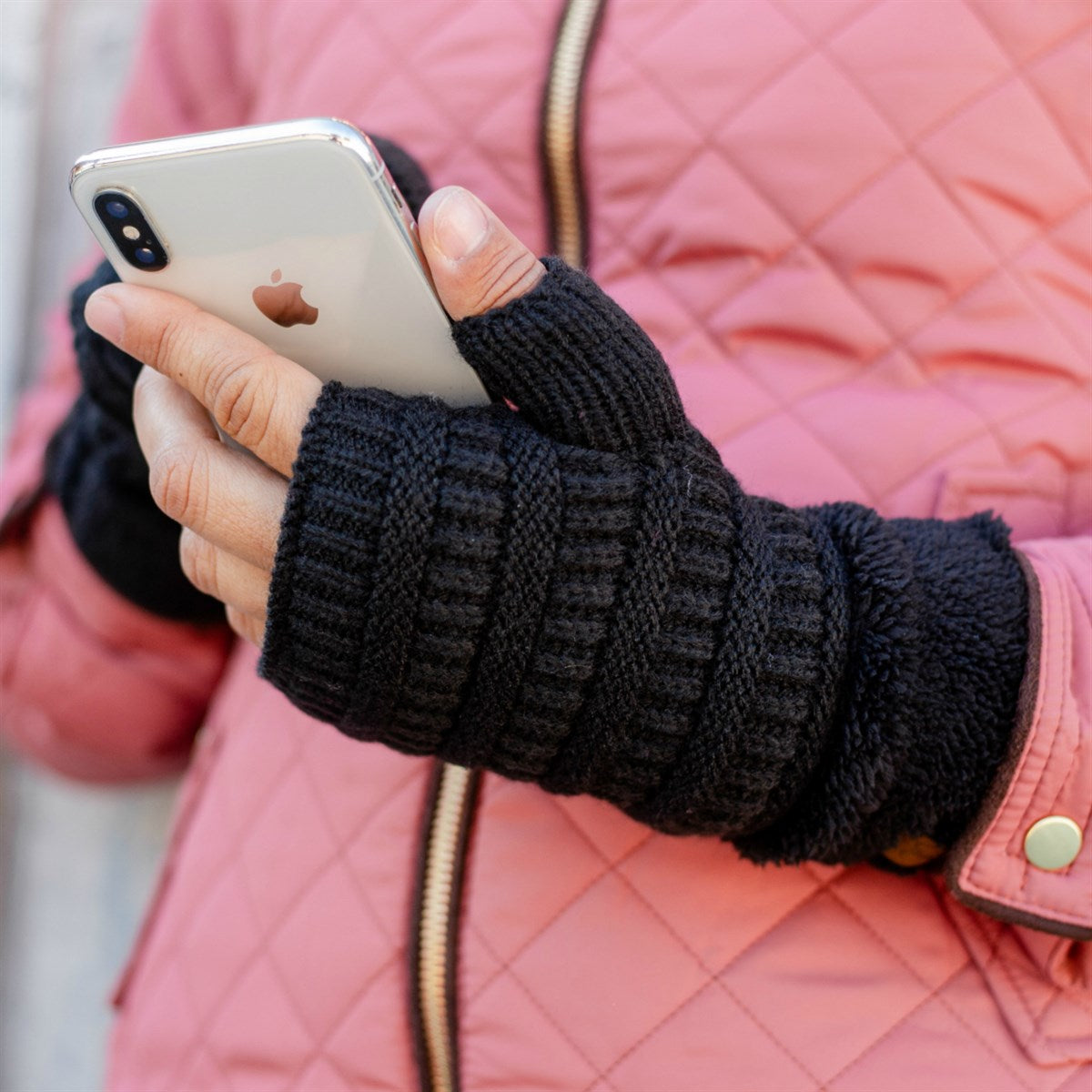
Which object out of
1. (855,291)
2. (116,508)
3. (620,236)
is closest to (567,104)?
(620,236)

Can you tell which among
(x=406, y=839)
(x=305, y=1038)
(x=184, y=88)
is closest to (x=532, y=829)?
(x=406, y=839)

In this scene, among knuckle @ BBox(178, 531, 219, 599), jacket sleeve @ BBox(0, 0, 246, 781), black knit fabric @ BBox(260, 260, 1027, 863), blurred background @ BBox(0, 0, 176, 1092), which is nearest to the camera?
black knit fabric @ BBox(260, 260, 1027, 863)

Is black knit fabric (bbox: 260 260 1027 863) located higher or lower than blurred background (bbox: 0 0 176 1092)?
higher

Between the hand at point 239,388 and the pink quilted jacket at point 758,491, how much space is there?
0.72ft

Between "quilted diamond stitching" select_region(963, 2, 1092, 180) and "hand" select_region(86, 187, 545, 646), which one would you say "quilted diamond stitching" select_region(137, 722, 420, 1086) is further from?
"quilted diamond stitching" select_region(963, 2, 1092, 180)

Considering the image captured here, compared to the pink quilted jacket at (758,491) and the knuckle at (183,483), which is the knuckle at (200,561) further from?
the pink quilted jacket at (758,491)

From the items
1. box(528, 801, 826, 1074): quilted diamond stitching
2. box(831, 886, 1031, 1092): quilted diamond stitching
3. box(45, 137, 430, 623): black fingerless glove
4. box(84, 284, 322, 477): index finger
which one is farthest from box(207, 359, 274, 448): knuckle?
box(831, 886, 1031, 1092): quilted diamond stitching

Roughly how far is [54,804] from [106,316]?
1.06m

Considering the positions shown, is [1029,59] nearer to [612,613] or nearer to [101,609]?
[612,613]

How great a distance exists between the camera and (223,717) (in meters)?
0.84

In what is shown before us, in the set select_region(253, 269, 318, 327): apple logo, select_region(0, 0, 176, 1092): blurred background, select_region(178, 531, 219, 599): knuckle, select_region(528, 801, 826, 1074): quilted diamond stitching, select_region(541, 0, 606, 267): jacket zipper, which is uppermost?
select_region(541, 0, 606, 267): jacket zipper

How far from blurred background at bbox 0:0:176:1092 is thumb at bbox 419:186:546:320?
1.00 m

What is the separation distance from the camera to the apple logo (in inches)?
19.8

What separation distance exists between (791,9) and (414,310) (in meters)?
0.35
